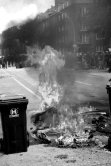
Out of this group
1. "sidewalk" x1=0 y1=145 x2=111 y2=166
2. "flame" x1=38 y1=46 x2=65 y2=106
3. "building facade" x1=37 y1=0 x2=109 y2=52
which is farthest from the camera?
"building facade" x1=37 y1=0 x2=109 y2=52

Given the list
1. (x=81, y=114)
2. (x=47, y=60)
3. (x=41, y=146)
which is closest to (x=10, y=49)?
(x=47, y=60)

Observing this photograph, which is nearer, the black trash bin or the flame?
the black trash bin

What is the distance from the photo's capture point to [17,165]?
5.19 meters

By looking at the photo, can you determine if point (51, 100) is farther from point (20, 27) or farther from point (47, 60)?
point (20, 27)

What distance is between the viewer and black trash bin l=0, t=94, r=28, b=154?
18.6 ft

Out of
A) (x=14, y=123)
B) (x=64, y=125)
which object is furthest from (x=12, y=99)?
(x=64, y=125)

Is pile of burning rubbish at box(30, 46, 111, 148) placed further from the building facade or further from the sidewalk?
the building facade

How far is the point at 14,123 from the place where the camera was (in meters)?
5.75

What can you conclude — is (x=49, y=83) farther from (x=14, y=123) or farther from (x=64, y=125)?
(x=14, y=123)

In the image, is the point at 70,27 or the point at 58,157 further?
the point at 70,27

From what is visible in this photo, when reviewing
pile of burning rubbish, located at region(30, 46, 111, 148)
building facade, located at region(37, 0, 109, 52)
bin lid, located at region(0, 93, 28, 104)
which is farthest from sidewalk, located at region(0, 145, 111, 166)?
building facade, located at region(37, 0, 109, 52)

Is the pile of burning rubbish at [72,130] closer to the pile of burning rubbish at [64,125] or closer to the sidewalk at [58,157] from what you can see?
the pile of burning rubbish at [64,125]

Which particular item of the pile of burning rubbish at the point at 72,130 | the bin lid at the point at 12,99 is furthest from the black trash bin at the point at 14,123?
the pile of burning rubbish at the point at 72,130

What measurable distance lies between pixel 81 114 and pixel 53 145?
2986mm
